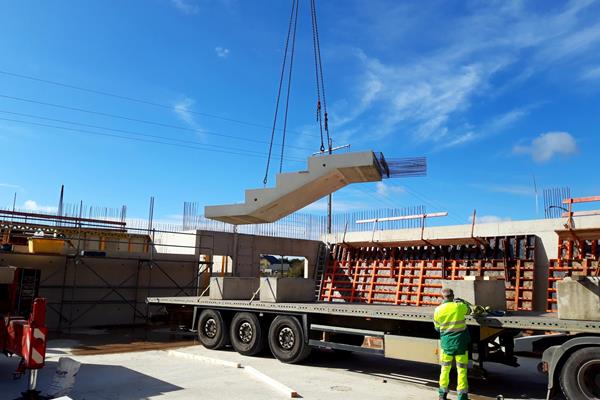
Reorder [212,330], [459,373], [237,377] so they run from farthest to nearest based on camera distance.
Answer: [212,330]
[237,377]
[459,373]

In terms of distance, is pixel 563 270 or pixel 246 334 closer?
pixel 246 334

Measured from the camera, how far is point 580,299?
22.6 ft

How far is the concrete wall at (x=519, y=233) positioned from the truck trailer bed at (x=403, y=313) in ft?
25.0

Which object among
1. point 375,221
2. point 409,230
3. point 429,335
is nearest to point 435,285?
point 409,230

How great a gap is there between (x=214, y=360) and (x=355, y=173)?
481 centimetres

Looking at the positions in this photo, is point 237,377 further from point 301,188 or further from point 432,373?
point 301,188

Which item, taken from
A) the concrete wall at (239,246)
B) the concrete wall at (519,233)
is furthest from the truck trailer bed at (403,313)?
the concrete wall at (519,233)

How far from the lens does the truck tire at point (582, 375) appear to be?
648cm

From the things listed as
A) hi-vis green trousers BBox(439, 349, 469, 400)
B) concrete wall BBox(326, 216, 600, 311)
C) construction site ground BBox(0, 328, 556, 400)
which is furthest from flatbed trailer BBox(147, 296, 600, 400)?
concrete wall BBox(326, 216, 600, 311)

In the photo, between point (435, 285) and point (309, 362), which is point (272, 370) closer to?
point (309, 362)

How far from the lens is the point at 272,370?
368 inches

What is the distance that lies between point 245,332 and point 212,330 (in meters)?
1.22

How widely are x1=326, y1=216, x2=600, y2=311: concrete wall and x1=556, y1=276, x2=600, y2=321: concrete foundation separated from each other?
27.0ft

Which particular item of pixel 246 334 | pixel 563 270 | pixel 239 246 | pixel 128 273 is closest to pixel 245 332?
pixel 246 334
